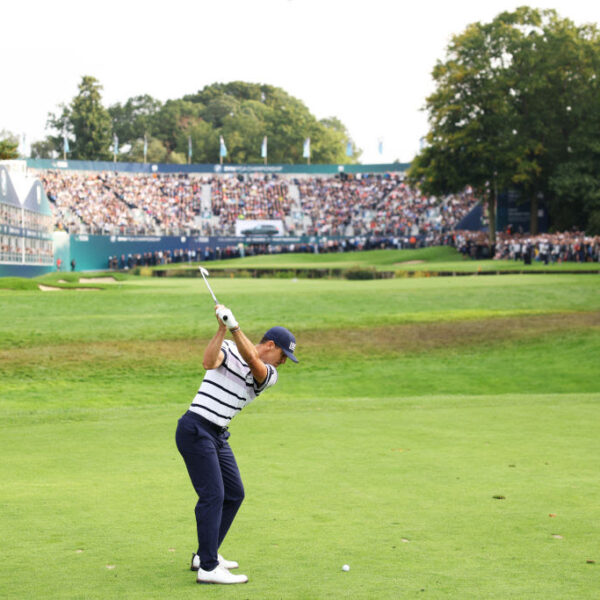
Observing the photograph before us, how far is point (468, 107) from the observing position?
71.1 metres

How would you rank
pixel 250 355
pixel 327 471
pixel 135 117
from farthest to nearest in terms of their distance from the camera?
1. pixel 135 117
2. pixel 327 471
3. pixel 250 355

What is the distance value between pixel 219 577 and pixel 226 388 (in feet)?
4.25

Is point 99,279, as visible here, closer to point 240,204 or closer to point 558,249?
point 558,249

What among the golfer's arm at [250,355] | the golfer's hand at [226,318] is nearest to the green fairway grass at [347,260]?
the golfer's arm at [250,355]

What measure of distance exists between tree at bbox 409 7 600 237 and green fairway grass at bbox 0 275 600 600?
44827 mm

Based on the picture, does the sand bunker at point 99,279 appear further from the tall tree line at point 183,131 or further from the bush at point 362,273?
the tall tree line at point 183,131

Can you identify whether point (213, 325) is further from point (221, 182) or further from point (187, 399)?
point (221, 182)

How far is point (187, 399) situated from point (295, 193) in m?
73.5

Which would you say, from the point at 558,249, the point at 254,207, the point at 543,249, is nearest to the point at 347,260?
the point at 543,249

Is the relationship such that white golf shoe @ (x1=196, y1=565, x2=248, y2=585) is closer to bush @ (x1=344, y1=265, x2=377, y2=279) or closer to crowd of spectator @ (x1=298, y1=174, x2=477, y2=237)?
bush @ (x1=344, y1=265, x2=377, y2=279)

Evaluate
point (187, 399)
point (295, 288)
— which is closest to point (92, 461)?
point (187, 399)

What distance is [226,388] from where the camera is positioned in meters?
6.21

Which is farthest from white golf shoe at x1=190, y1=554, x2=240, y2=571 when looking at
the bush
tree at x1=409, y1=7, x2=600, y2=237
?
tree at x1=409, y1=7, x2=600, y2=237

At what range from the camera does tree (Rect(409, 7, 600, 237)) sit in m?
68.2
